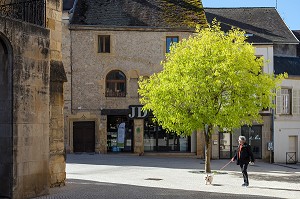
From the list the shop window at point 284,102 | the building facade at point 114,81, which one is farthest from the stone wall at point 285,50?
the building facade at point 114,81

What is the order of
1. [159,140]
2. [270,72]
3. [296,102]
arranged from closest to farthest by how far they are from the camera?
[159,140] < [270,72] < [296,102]

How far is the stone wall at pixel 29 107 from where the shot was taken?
1203 centimetres

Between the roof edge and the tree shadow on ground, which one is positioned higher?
the roof edge

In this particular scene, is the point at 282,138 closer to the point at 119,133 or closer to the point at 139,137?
the point at 139,137

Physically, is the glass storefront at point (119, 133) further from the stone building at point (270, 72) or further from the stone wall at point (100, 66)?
the stone building at point (270, 72)

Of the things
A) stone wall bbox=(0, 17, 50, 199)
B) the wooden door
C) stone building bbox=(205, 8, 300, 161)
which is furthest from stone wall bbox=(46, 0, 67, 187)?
stone building bbox=(205, 8, 300, 161)

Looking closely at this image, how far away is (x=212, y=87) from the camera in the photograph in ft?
66.9

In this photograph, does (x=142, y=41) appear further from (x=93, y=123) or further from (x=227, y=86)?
(x=227, y=86)

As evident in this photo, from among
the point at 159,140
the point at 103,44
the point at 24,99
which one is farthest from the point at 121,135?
the point at 24,99

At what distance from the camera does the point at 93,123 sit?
3150cm

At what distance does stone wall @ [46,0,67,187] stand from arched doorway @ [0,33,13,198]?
105 inches

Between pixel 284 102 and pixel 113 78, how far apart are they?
11016mm

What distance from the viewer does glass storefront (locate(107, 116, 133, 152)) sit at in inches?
1251

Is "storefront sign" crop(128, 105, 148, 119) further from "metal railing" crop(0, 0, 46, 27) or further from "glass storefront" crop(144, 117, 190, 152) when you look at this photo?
"metal railing" crop(0, 0, 46, 27)
